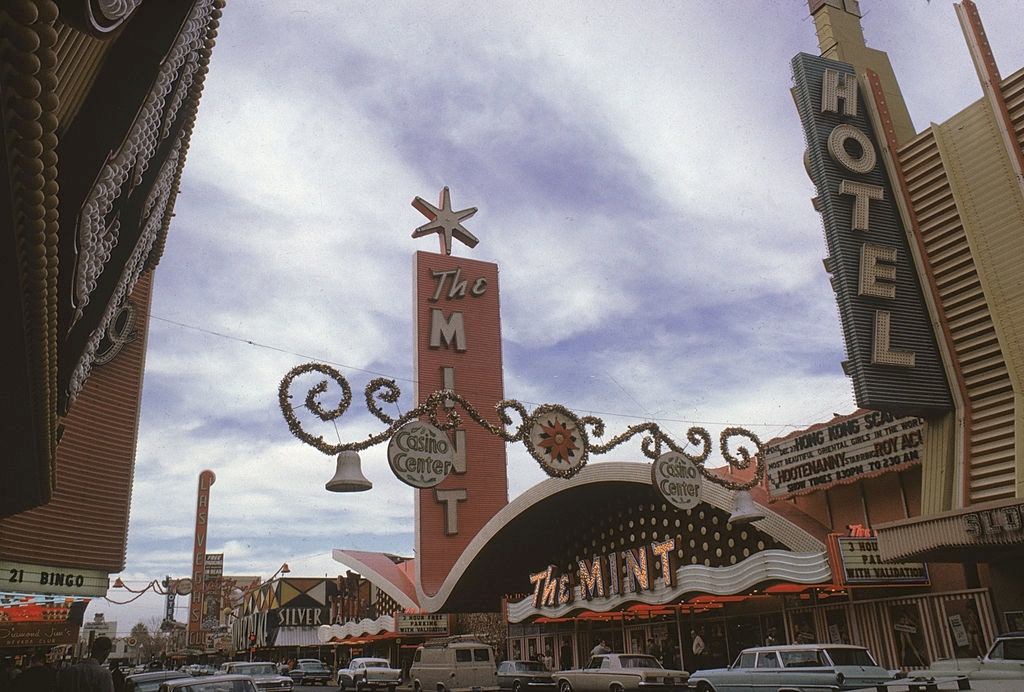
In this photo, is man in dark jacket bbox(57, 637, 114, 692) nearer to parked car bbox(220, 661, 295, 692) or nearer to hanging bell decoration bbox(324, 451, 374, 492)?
hanging bell decoration bbox(324, 451, 374, 492)

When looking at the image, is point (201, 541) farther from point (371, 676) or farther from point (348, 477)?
point (348, 477)

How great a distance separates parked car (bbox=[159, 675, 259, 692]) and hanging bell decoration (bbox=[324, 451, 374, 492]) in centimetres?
400

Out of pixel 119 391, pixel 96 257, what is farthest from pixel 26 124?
pixel 119 391

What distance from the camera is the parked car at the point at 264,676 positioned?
25797 mm

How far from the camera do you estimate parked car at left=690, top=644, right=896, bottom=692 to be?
13438 mm

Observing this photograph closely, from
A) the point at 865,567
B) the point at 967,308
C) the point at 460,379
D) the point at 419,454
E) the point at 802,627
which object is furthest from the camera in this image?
the point at 460,379

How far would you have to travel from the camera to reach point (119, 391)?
83.5 ft

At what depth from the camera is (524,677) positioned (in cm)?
2383

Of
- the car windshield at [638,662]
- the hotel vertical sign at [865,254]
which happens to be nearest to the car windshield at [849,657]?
the hotel vertical sign at [865,254]

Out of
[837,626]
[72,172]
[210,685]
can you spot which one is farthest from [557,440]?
[72,172]

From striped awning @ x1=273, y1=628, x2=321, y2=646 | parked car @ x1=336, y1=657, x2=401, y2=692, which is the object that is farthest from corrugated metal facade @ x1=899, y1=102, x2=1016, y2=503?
striped awning @ x1=273, y1=628, x2=321, y2=646

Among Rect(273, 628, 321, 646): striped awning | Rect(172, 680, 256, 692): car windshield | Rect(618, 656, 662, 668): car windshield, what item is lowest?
Rect(618, 656, 662, 668): car windshield

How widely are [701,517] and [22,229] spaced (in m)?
25.0

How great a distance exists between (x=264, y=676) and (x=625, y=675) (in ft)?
47.0
